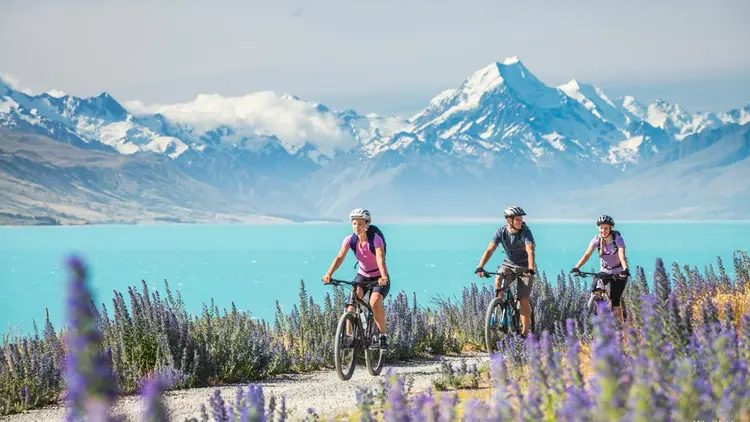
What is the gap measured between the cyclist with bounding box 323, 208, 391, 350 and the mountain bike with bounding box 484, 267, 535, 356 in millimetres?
1525

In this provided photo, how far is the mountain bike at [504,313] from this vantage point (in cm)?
1125

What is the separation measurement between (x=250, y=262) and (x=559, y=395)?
108802mm

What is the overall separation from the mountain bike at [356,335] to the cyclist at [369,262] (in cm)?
8

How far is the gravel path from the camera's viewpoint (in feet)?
25.5

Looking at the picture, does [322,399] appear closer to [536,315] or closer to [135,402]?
[135,402]

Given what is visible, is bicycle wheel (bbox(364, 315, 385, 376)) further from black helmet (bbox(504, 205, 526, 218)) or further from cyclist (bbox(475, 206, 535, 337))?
black helmet (bbox(504, 205, 526, 218))

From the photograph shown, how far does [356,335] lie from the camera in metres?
10.3

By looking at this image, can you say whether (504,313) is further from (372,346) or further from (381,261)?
(381,261)

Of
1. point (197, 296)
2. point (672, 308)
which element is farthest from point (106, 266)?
point (672, 308)

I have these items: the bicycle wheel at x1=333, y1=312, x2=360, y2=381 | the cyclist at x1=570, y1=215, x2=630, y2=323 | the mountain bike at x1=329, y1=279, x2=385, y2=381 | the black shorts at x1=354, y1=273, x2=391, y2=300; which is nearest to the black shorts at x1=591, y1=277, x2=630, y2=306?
the cyclist at x1=570, y1=215, x2=630, y2=323

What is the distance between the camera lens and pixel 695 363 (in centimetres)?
469

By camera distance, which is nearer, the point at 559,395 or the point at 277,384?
the point at 559,395

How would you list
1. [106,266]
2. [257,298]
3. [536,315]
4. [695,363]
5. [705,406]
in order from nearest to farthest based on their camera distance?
[705,406]
[695,363]
[536,315]
[257,298]
[106,266]

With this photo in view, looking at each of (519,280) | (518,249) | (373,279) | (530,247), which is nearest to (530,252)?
(530,247)
